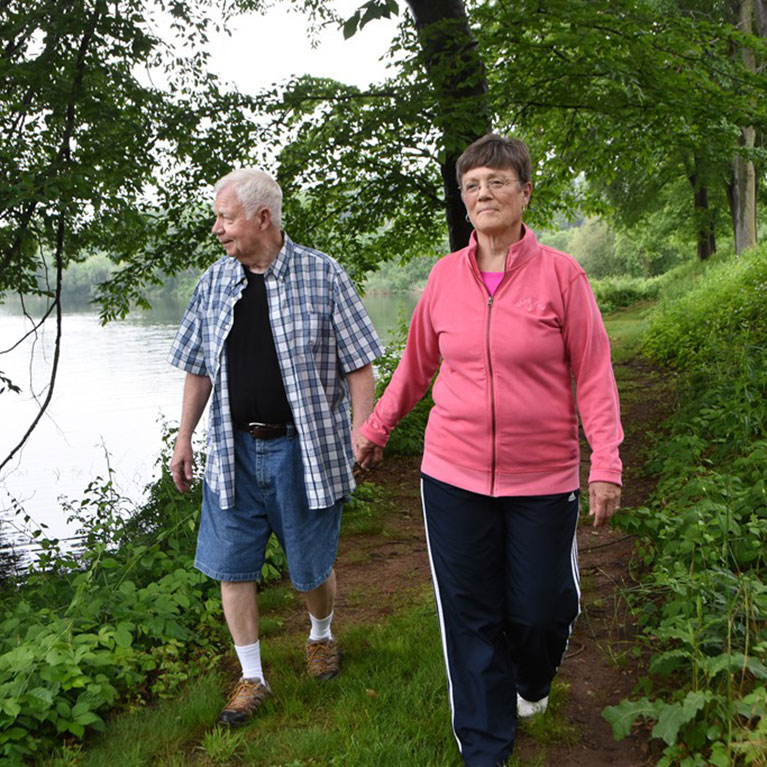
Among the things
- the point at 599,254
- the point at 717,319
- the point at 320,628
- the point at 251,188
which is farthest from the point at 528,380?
the point at 599,254

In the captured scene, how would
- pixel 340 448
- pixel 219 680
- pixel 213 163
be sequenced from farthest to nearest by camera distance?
1. pixel 213 163
2. pixel 219 680
3. pixel 340 448

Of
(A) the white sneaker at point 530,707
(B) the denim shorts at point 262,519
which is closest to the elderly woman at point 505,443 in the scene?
(A) the white sneaker at point 530,707

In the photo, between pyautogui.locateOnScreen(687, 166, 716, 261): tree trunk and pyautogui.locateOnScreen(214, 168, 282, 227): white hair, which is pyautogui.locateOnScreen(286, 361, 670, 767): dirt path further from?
pyautogui.locateOnScreen(687, 166, 716, 261): tree trunk

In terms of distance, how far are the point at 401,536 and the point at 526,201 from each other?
11.5 ft

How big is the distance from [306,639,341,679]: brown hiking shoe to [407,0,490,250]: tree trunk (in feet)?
15.8

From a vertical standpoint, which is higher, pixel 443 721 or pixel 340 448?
pixel 340 448

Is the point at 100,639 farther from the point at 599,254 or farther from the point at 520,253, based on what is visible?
the point at 599,254

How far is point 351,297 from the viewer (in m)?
3.26

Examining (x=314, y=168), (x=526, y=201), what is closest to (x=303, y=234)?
(x=314, y=168)

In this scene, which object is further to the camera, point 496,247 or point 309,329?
point 309,329

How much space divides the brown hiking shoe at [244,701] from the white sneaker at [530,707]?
104 centimetres

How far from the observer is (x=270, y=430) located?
3154mm

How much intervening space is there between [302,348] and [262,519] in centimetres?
74

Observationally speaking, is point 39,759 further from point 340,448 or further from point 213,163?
point 213,163
